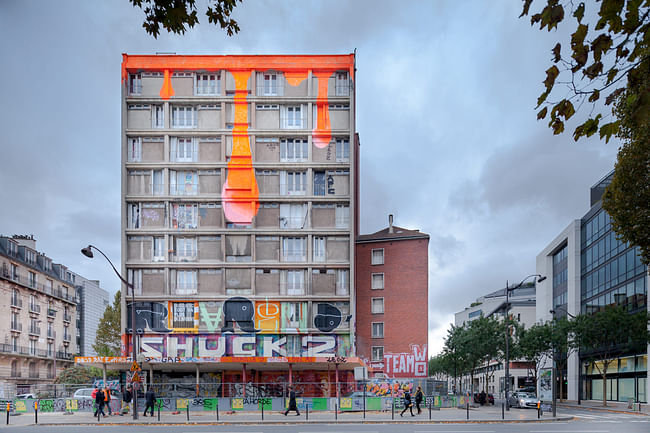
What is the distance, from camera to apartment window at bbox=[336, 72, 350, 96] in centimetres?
5309

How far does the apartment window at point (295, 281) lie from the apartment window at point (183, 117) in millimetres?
15079

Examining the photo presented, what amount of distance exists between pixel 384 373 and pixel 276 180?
1922cm

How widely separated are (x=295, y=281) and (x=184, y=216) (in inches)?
421

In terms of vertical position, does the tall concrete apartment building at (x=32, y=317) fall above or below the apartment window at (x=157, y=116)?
below

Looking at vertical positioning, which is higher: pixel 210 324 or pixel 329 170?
pixel 329 170

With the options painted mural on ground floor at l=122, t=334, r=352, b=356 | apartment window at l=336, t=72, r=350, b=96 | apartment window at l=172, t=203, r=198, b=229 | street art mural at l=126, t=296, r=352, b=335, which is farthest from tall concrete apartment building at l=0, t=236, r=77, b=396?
apartment window at l=336, t=72, r=350, b=96

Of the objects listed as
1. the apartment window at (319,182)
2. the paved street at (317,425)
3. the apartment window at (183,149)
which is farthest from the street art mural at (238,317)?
the paved street at (317,425)

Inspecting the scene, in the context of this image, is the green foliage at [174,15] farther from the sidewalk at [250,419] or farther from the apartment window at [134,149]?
the apartment window at [134,149]

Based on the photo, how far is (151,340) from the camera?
50.5 meters

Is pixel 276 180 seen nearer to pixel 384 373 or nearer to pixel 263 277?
pixel 263 277

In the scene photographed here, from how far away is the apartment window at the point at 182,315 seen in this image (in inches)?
1998

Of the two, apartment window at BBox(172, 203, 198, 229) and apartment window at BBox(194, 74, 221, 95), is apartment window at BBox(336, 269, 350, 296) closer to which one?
apartment window at BBox(172, 203, 198, 229)

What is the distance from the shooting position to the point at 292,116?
174 feet

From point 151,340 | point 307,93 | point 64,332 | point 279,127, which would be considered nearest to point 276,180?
point 279,127
